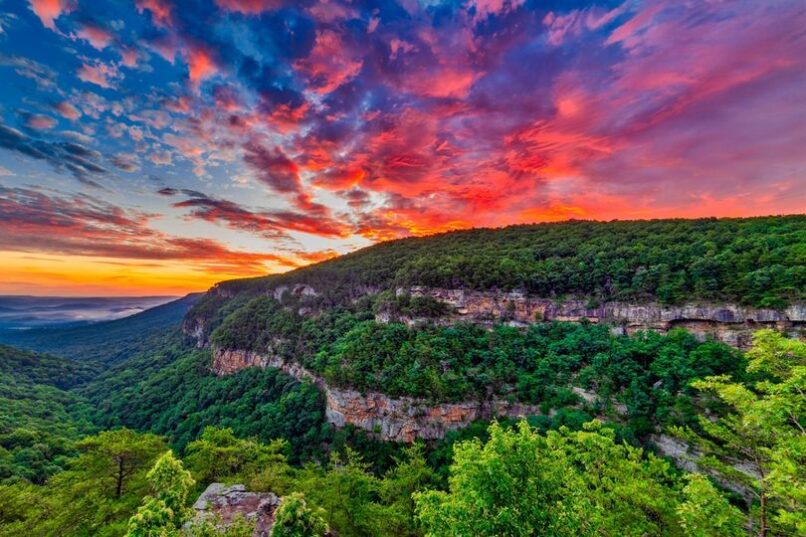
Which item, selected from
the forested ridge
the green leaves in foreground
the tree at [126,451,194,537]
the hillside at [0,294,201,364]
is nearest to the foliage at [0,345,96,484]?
the forested ridge

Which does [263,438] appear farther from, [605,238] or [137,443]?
[605,238]

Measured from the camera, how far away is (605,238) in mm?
70188

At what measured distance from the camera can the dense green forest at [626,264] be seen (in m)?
43.5

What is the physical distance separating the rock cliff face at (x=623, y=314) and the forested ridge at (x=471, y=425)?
1995mm

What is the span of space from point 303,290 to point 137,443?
260 ft

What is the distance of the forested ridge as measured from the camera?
10719mm

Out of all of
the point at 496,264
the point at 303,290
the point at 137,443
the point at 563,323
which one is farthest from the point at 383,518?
the point at 303,290

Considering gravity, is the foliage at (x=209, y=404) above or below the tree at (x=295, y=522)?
below

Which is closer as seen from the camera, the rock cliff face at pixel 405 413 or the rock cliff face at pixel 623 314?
the rock cliff face at pixel 623 314

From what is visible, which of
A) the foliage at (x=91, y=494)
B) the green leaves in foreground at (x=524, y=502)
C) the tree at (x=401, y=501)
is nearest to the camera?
the green leaves in foreground at (x=524, y=502)

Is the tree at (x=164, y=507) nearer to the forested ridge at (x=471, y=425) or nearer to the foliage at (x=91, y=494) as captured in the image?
the forested ridge at (x=471, y=425)

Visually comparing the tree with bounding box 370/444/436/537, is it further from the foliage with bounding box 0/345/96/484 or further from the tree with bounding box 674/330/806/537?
the foliage with bounding box 0/345/96/484

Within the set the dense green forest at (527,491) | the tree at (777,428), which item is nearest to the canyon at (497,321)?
the dense green forest at (527,491)

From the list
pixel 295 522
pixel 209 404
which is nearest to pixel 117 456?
pixel 295 522
